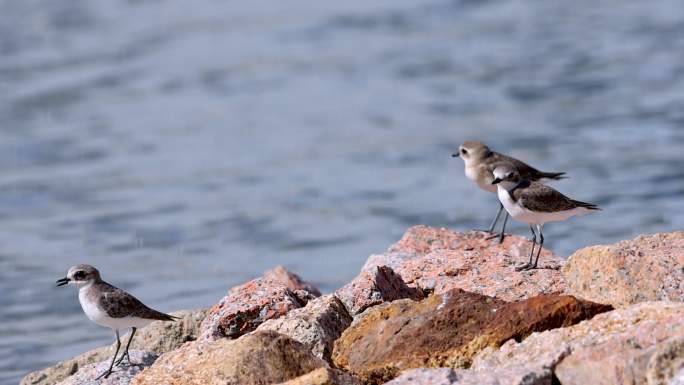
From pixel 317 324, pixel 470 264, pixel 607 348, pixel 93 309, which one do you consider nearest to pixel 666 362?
pixel 607 348

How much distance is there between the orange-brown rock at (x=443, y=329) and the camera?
27.1 ft

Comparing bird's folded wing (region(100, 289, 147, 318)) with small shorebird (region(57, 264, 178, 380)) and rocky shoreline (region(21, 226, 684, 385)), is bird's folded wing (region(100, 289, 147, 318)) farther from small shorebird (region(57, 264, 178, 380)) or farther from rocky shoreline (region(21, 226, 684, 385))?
rocky shoreline (region(21, 226, 684, 385))

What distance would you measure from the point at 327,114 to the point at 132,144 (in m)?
3.81

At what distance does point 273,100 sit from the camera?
85.8 ft

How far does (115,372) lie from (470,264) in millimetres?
2882

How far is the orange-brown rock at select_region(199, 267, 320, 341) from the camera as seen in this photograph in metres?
9.54

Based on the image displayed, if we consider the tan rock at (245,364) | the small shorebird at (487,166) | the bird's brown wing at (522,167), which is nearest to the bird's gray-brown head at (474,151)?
the small shorebird at (487,166)

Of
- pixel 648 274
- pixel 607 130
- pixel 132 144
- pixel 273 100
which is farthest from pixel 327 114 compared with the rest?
pixel 648 274

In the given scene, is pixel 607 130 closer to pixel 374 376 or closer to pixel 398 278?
pixel 398 278

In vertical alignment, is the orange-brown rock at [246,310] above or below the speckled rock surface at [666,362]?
above

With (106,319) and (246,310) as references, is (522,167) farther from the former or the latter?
(106,319)

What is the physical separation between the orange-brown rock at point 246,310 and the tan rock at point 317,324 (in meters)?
0.26

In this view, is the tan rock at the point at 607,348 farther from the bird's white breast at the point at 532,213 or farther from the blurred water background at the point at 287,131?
the blurred water background at the point at 287,131

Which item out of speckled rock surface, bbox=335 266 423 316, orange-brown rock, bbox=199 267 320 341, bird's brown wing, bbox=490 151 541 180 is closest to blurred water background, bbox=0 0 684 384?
bird's brown wing, bbox=490 151 541 180
